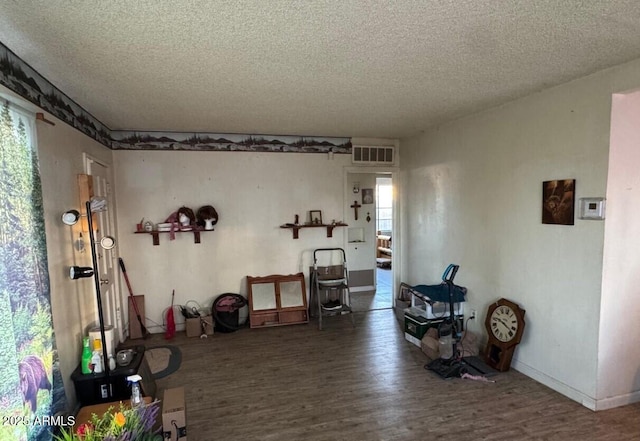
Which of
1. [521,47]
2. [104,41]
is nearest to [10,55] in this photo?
[104,41]

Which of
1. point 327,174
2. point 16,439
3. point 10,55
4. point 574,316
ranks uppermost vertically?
point 10,55

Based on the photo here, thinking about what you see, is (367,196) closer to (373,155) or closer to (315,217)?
(373,155)

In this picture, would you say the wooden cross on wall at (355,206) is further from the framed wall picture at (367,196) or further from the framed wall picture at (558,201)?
the framed wall picture at (558,201)

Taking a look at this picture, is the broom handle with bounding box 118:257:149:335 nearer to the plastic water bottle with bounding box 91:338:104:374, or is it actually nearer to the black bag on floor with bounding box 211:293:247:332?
the black bag on floor with bounding box 211:293:247:332

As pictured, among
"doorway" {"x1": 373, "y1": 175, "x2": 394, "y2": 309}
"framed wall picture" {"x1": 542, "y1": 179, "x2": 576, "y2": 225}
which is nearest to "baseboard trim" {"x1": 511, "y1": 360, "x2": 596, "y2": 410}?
"framed wall picture" {"x1": 542, "y1": 179, "x2": 576, "y2": 225}

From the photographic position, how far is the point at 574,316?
276 cm

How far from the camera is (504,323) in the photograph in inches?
130

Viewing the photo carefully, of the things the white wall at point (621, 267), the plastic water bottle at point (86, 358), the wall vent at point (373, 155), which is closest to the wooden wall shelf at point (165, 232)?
the plastic water bottle at point (86, 358)

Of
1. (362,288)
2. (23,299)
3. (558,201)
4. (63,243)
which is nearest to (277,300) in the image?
(362,288)

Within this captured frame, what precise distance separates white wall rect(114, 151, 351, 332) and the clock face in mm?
2385

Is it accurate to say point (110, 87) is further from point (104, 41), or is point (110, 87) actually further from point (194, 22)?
point (194, 22)

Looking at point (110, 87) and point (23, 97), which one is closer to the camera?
point (23, 97)

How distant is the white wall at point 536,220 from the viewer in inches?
103

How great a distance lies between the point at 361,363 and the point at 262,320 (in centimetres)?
162
